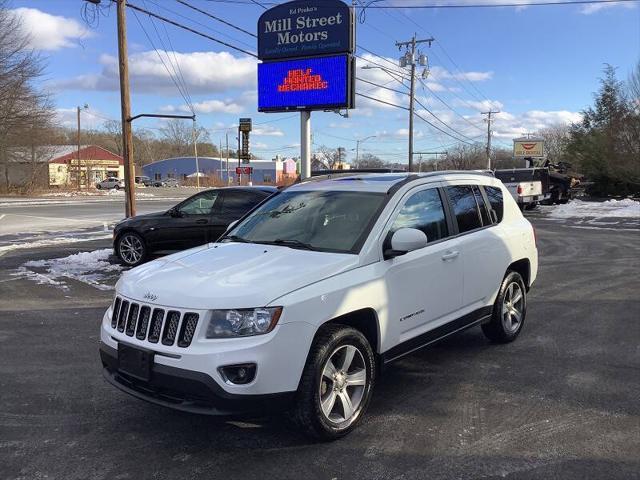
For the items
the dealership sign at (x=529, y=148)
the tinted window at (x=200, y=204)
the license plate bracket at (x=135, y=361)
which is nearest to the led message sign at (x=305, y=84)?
the tinted window at (x=200, y=204)

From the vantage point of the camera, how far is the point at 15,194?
53.0m

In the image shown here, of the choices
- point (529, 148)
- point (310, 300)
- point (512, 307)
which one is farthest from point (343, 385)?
point (529, 148)

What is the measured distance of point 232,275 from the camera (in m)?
3.71

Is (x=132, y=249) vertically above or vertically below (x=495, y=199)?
below

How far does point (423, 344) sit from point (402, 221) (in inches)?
40.0

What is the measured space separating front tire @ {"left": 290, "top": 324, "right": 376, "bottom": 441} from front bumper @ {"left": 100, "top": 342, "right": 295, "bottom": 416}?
0.15 meters

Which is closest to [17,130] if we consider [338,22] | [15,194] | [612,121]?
[15,194]

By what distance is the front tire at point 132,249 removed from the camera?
10969mm

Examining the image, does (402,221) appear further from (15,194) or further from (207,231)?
(15,194)

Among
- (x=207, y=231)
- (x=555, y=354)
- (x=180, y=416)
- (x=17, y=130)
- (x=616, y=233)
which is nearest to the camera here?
(x=180, y=416)

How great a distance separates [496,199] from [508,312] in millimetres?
1213

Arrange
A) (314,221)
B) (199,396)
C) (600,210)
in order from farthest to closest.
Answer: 1. (600,210)
2. (314,221)
3. (199,396)

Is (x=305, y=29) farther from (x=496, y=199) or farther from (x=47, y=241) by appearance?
(x=496, y=199)

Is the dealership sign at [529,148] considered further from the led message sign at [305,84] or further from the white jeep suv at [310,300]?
the white jeep suv at [310,300]
